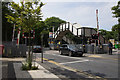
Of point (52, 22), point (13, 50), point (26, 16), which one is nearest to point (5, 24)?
point (13, 50)

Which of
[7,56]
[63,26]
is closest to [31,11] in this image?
[7,56]

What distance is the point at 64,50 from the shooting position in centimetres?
1845

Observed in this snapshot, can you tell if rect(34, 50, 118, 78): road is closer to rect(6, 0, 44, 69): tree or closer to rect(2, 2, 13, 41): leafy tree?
rect(6, 0, 44, 69): tree

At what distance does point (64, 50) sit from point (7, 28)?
683 inches

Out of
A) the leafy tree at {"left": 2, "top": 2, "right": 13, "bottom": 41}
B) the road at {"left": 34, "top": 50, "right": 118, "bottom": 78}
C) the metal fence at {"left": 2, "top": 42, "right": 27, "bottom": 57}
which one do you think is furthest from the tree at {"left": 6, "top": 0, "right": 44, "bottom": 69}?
the leafy tree at {"left": 2, "top": 2, "right": 13, "bottom": 41}

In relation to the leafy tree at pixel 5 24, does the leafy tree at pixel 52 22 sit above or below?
above

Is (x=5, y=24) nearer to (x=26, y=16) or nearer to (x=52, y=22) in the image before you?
(x=26, y=16)

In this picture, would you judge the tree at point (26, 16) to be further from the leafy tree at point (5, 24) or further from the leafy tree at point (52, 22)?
the leafy tree at point (52, 22)

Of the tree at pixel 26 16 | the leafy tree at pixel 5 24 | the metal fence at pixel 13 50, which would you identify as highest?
the leafy tree at pixel 5 24

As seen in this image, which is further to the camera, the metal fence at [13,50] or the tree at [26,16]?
the metal fence at [13,50]

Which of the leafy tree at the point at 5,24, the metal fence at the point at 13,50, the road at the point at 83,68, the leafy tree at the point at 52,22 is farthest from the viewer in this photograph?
the leafy tree at the point at 52,22

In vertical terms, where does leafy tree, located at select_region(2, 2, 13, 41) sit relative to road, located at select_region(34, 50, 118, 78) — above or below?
above

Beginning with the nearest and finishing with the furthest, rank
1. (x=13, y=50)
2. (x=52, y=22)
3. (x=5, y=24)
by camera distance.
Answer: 1. (x=13, y=50)
2. (x=5, y=24)
3. (x=52, y=22)

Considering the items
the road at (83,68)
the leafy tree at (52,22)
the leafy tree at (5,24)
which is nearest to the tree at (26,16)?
the road at (83,68)
